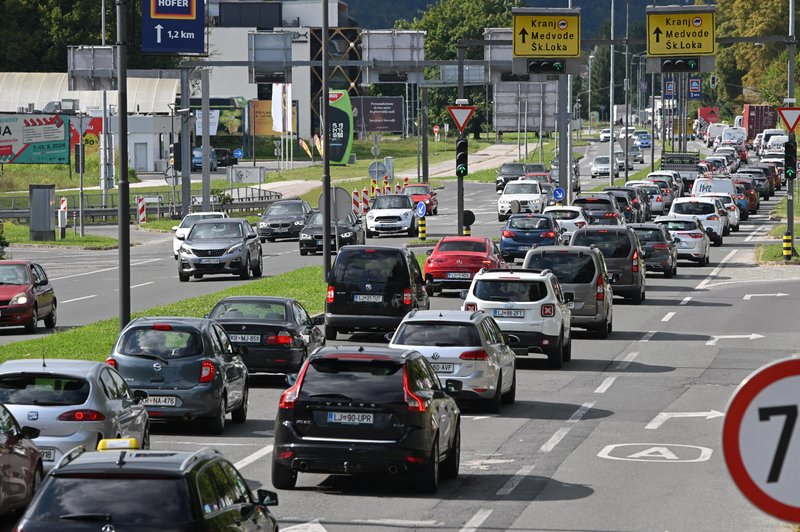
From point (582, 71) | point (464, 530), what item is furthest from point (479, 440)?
point (582, 71)

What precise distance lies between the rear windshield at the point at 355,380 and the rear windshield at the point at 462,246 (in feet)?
82.1

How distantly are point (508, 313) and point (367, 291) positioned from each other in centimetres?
427

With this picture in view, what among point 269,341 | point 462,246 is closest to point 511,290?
point 269,341

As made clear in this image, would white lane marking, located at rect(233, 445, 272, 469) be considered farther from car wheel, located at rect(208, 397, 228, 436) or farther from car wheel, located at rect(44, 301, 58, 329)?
car wheel, located at rect(44, 301, 58, 329)

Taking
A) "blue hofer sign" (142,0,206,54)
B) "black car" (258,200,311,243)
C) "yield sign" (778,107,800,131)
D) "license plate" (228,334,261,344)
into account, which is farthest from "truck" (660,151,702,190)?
"license plate" (228,334,261,344)

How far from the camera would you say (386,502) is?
15.2 meters

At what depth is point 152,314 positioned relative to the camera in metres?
33.0

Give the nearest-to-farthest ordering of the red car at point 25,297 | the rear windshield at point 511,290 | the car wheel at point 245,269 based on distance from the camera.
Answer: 1. the rear windshield at point 511,290
2. the red car at point 25,297
3. the car wheel at point 245,269

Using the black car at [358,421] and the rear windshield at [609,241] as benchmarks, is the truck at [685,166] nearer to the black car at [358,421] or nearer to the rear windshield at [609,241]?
the rear windshield at [609,241]

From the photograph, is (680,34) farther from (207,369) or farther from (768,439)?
(768,439)

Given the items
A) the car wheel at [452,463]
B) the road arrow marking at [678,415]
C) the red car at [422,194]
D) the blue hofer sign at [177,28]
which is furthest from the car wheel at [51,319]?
the red car at [422,194]

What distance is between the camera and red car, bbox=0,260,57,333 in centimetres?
3272

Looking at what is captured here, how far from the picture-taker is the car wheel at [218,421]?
63.9ft

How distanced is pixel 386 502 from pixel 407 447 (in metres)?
0.54
